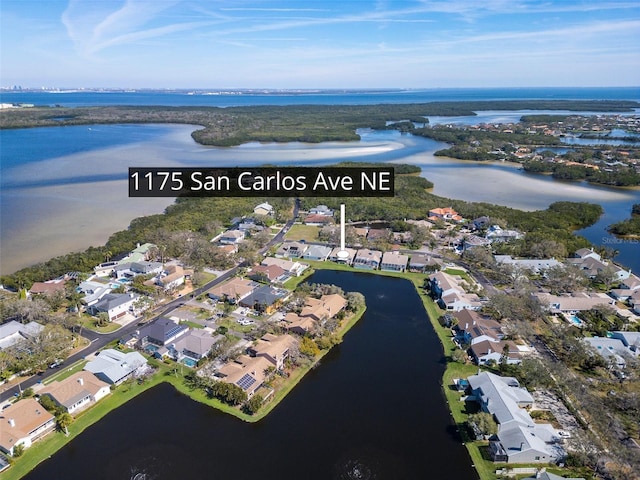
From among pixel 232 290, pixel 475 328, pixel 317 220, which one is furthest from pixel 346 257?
pixel 475 328

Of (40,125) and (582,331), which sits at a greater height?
(40,125)

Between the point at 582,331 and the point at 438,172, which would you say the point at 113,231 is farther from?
the point at 438,172

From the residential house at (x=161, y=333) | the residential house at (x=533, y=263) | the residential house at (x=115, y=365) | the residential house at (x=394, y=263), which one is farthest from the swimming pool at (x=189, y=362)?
the residential house at (x=533, y=263)

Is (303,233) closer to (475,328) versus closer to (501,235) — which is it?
(501,235)

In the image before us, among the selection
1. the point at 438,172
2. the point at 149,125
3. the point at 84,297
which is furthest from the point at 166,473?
the point at 149,125

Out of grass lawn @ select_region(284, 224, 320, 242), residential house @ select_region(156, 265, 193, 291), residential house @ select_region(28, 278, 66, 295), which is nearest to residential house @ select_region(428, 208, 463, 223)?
grass lawn @ select_region(284, 224, 320, 242)

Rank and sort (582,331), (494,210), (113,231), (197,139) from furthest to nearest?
(197,139) < (494,210) < (113,231) < (582,331)

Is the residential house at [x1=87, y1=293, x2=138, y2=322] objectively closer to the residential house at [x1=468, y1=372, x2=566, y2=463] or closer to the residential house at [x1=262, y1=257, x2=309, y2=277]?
the residential house at [x1=262, y1=257, x2=309, y2=277]
